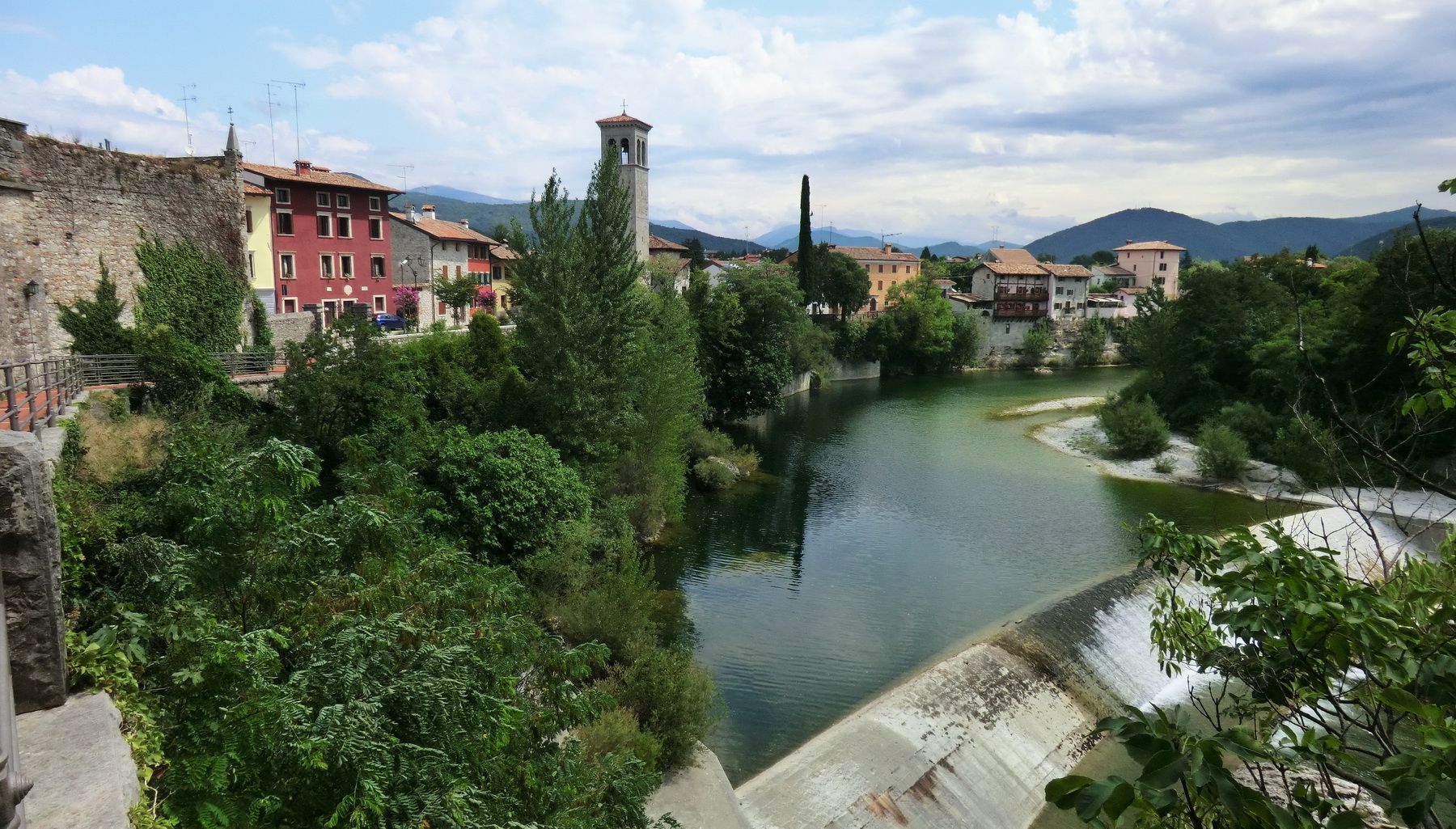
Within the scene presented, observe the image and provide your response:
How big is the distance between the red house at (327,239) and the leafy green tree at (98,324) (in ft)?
48.7

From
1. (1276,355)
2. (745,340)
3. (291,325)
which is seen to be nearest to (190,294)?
(291,325)

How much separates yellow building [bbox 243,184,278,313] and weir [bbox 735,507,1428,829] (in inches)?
1270

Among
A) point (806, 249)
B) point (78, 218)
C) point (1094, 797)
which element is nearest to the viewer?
point (1094, 797)

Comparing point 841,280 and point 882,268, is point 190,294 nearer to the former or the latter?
point 841,280

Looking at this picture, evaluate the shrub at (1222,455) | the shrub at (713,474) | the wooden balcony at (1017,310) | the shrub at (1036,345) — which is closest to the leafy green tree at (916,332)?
the shrub at (1036,345)

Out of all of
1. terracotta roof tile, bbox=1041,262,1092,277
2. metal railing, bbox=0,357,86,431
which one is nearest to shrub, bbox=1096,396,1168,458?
metal railing, bbox=0,357,86,431

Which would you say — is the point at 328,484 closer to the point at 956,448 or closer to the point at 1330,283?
the point at 956,448

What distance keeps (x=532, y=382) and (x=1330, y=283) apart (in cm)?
4829

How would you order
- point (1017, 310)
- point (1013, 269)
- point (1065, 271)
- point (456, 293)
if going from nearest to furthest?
point (456, 293), point (1017, 310), point (1013, 269), point (1065, 271)

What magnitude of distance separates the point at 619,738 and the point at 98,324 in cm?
1932

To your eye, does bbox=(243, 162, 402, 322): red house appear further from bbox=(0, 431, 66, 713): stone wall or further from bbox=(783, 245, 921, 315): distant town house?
bbox=(783, 245, 921, 315): distant town house

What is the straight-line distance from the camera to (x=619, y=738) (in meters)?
12.6

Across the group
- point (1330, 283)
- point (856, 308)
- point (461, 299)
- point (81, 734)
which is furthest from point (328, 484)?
point (856, 308)

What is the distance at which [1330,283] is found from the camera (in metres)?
48.0
